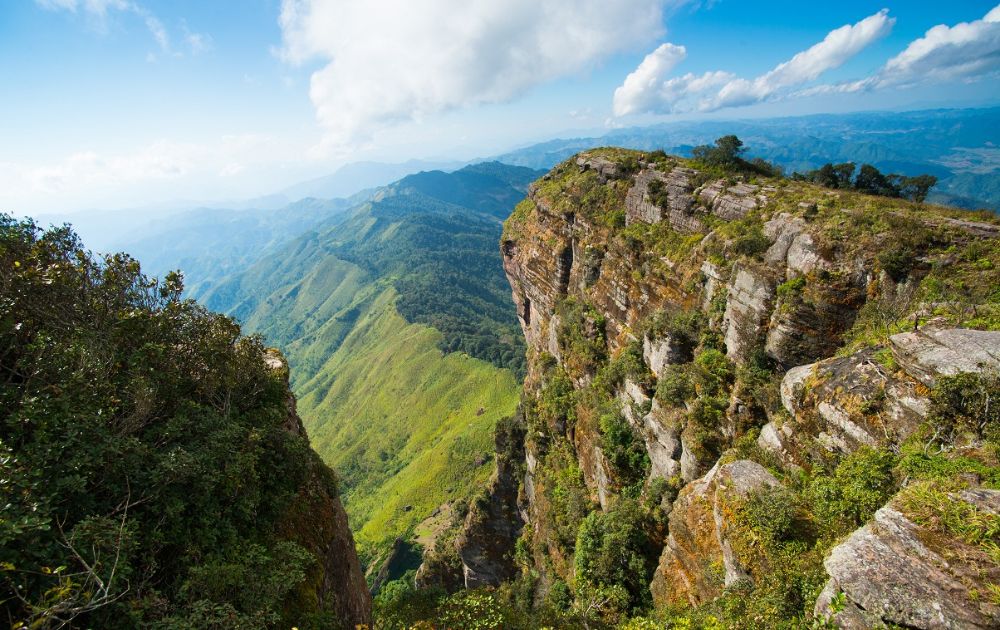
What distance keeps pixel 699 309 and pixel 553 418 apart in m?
19.4

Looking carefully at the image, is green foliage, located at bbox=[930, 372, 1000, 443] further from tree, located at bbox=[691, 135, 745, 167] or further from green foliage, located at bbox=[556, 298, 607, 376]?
tree, located at bbox=[691, 135, 745, 167]

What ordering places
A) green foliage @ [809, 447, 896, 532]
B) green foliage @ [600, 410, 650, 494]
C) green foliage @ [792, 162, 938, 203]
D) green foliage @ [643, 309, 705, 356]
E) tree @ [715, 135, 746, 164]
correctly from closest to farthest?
→ 1. green foliage @ [809, 447, 896, 532]
2. green foliage @ [643, 309, 705, 356]
3. green foliage @ [600, 410, 650, 494]
4. tree @ [715, 135, 746, 164]
5. green foliage @ [792, 162, 938, 203]

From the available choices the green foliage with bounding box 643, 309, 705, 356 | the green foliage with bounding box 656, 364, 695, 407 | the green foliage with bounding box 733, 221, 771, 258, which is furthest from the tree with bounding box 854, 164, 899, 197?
the green foliage with bounding box 656, 364, 695, 407

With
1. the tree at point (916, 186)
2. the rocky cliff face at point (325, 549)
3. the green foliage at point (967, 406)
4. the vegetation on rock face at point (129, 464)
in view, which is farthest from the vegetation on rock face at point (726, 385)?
the vegetation on rock face at point (129, 464)

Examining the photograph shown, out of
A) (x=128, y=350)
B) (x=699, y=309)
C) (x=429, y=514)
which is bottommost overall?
(x=429, y=514)

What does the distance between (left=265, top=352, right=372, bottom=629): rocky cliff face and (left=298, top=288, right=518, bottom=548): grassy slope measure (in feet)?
203

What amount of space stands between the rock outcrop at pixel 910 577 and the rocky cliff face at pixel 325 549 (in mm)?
14855

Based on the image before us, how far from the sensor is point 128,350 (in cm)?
1420

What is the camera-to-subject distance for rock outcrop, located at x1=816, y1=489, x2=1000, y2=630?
25.8 feet

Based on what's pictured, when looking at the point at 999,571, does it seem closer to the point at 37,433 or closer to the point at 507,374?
the point at 37,433

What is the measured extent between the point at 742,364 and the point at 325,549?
21.9 metres

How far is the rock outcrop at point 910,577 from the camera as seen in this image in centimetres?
787

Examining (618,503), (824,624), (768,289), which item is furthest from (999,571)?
(618,503)

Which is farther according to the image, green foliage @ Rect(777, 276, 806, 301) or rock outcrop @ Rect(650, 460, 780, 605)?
green foliage @ Rect(777, 276, 806, 301)
